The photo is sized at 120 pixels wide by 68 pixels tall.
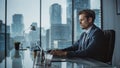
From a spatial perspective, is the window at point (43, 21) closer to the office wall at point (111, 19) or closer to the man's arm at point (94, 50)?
the office wall at point (111, 19)

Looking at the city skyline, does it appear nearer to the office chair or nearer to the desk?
the office chair

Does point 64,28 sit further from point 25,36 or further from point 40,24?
point 25,36

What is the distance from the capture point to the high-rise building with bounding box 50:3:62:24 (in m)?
6.56

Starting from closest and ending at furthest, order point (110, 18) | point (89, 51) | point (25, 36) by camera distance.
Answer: point (89, 51), point (25, 36), point (110, 18)

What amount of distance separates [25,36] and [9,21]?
0.57 metres

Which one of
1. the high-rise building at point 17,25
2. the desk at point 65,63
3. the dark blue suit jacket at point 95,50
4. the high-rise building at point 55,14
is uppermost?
the high-rise building at point 55,14

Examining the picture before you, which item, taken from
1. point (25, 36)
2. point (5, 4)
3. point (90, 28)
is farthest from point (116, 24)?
point (90, 28)

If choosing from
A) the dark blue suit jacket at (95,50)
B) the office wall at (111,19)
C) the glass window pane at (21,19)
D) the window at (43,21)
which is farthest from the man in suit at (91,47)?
the office wall at (111,19)

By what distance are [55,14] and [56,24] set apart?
286mm

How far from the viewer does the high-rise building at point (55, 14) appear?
6.56 metres

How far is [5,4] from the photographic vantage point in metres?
6.38

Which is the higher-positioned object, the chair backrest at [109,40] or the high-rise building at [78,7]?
the high-rise building at [78,7]

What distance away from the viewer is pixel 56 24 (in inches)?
261

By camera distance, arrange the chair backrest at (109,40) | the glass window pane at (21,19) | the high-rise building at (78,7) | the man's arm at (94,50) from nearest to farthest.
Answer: the man's arm at (94,50) → the chair backrest at (109,40) → the glass window pane at (21,19) → the high-rise building at (78,7)
